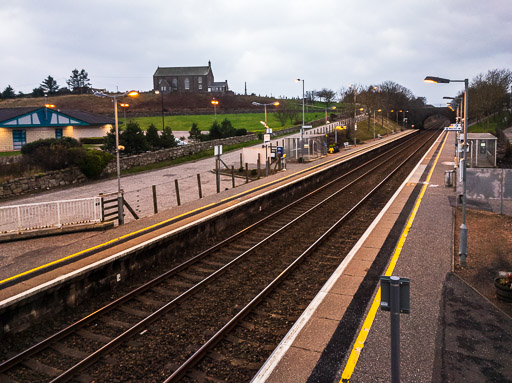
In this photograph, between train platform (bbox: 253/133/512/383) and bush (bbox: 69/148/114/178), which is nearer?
train platform (bbox: 253/133/512/383)

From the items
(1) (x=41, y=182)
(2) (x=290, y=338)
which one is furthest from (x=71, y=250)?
(1) (x=41, y=182)

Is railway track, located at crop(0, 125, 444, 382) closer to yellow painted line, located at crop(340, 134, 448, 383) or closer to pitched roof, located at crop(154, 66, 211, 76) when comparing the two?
yellow painted line, located at crop(340, 134, 448, 383)

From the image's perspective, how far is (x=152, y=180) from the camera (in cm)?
3291

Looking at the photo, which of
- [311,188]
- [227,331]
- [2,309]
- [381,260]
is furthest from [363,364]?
[311,188]

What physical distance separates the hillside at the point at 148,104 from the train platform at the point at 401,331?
327 feet

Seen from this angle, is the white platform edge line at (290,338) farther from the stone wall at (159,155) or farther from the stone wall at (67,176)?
the stone wall at (159,155)

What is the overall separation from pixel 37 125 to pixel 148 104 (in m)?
79.0

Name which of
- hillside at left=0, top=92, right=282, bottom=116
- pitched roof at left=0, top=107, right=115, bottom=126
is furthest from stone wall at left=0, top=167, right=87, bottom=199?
hillside at left=0, top=92, right=282, bottom=116

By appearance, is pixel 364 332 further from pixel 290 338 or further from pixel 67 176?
pixel 67 176

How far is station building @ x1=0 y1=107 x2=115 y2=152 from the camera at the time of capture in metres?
44.7

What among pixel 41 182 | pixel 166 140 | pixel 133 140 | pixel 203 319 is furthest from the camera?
pixel 166 140

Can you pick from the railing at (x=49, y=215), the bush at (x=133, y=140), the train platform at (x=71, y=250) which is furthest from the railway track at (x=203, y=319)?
→ the bush at (x=133, y=140)

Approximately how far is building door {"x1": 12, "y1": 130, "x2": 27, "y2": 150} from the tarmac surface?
1403 inches

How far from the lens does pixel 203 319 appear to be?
31.6ft
